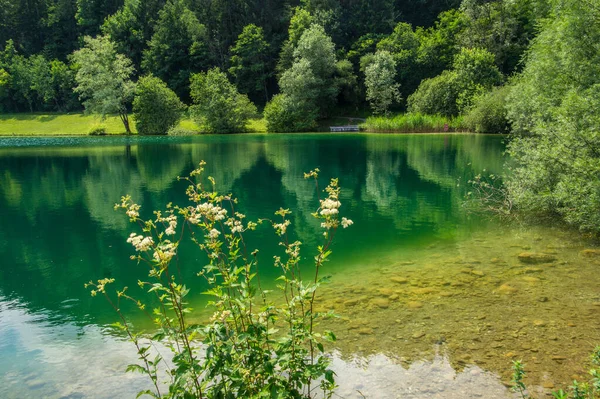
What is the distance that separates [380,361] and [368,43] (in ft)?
252

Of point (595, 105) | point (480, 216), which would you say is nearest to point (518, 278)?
point (595, 105)

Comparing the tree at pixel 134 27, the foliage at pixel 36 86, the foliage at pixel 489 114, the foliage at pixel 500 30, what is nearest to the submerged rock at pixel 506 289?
the foliage at pixel 489 114

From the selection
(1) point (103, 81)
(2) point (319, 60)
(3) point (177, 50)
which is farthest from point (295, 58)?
(1) point (103, 81)

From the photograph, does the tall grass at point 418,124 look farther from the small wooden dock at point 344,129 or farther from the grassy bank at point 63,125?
the grassy bank at point 63,125

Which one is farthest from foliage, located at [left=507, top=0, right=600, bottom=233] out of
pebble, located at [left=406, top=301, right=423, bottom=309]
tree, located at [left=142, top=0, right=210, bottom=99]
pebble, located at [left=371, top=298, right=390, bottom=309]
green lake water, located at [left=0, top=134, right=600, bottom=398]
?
tree, located at [left=142, top=0, right=210, bottom=99]

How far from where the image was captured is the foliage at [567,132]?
39.2 ft

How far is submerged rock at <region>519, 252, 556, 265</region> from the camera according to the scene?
37.4ft

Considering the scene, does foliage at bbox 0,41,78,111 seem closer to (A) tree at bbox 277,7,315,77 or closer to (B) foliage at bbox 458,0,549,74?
(A) tree at bbox 277,7,315,77

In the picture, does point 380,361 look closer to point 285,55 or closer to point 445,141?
point 445,141

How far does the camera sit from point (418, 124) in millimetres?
59594

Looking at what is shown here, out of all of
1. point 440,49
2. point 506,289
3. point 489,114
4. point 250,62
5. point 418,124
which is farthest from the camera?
point 250,62

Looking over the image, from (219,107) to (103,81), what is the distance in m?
19.0

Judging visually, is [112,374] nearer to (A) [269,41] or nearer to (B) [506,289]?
(B) [506,289]

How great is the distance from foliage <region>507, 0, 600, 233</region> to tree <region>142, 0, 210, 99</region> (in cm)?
7417
